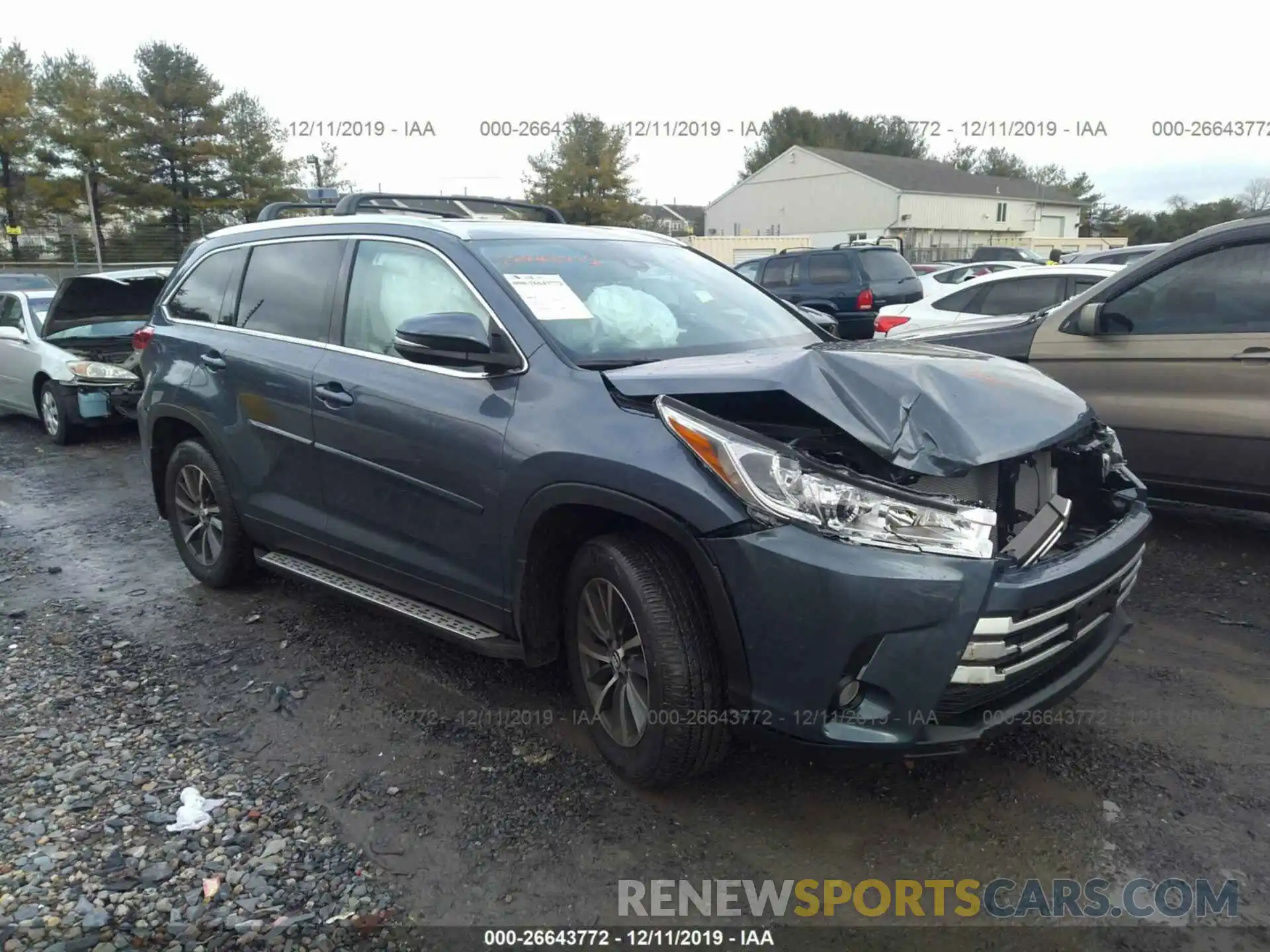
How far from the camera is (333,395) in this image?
154 inches

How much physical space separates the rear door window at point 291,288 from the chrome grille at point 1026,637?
2.98 meters

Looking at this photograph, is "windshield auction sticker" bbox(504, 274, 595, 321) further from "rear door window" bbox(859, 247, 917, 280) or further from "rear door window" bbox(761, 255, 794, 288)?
"rear door window" bbox(761, 255, 794, 288)

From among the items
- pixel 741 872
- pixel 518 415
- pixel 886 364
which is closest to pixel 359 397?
Result: pixel 518 415

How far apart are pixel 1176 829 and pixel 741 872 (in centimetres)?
134

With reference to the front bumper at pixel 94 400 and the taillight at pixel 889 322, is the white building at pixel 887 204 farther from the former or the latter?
the front bumper at pixel 94 400

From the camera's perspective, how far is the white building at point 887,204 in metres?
51.3

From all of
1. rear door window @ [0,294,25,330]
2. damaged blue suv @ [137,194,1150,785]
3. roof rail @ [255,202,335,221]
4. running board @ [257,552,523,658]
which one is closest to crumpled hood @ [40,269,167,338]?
rear door window @ [0,294,25,330]

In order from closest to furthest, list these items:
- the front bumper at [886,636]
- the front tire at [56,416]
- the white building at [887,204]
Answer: the front bumper at [886,636] → the front tire at [56,416] → the white building at [887,204]

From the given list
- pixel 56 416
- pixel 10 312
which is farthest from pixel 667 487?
pixel 10 312

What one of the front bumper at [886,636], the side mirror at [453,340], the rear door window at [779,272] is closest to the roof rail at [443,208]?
the side mirror at [453,340]

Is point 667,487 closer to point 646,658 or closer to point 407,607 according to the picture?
point 646,658

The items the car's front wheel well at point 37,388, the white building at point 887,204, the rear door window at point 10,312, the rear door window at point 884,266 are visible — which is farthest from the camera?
the white building at point 887,204

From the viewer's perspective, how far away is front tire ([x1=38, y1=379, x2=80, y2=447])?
9414 millimetres

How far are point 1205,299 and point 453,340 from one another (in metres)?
4.11
